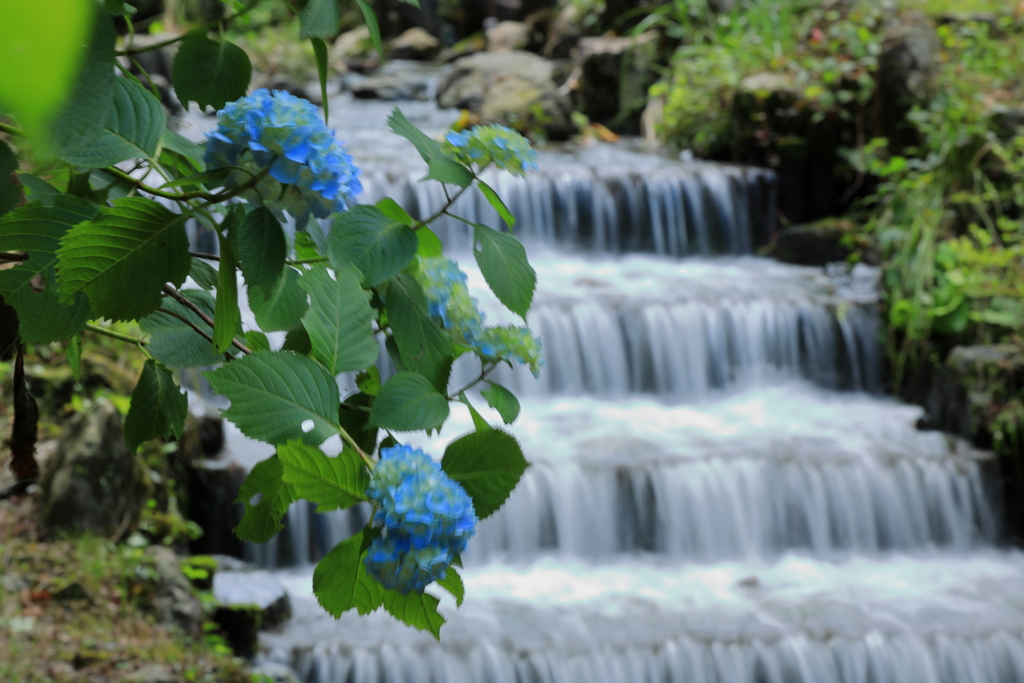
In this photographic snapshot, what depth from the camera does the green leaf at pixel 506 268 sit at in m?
0.70

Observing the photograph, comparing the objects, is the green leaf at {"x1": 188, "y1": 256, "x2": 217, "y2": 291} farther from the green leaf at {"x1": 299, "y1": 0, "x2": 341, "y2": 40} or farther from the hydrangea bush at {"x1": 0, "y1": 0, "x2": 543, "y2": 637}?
the green leaf at {"x1": 299, "y1": 0, "x2": 341, "y2": 40}

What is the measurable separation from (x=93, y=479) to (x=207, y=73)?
2.79 m

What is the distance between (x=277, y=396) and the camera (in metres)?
0.58

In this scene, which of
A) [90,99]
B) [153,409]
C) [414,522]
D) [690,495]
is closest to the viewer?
[90,99]

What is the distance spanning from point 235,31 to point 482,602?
29.1ft

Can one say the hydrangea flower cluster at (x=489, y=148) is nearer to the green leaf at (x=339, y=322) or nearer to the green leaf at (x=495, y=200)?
the green leaf at (x=495, y=200)

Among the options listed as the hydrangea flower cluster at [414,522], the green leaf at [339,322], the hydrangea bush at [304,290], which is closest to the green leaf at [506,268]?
the hydrangea bush at [304,290]

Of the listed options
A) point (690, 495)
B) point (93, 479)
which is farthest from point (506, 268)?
point (690, 495)

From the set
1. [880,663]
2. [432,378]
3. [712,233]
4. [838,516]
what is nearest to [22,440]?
[432,378]

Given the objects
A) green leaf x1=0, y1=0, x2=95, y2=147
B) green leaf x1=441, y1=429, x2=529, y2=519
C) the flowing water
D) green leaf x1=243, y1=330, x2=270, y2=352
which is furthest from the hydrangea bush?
the flowing water

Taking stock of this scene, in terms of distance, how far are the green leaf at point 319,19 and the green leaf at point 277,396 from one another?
0.78ft

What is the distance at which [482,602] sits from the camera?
3.78 meters

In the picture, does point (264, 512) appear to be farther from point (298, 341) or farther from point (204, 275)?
point (204, 275)

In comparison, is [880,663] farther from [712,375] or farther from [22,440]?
[22,440]
